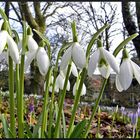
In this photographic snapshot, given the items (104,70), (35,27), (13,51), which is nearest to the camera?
(13,51)

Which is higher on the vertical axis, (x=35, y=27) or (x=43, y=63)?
(x=35, y=27)

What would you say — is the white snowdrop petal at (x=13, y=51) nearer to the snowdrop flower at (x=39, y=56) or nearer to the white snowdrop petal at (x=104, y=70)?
the snowdrop flower at (x=39, y=56)

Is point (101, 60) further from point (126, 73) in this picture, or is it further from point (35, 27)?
point (35, 27)

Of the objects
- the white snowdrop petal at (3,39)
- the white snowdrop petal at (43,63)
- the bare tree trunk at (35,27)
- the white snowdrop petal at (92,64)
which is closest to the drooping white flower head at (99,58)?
the white snowdrop petal at (92,64)

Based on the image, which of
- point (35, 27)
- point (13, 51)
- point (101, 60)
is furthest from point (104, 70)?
point (35, 27)

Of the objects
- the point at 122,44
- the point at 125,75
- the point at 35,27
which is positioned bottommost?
the point at 125,75

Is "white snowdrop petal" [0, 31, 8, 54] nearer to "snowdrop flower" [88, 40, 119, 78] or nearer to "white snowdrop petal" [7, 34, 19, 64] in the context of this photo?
"white snowdrop petal" [7, 34, 19, 64]

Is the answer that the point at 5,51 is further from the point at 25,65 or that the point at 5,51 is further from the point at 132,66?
the point at 132,66
